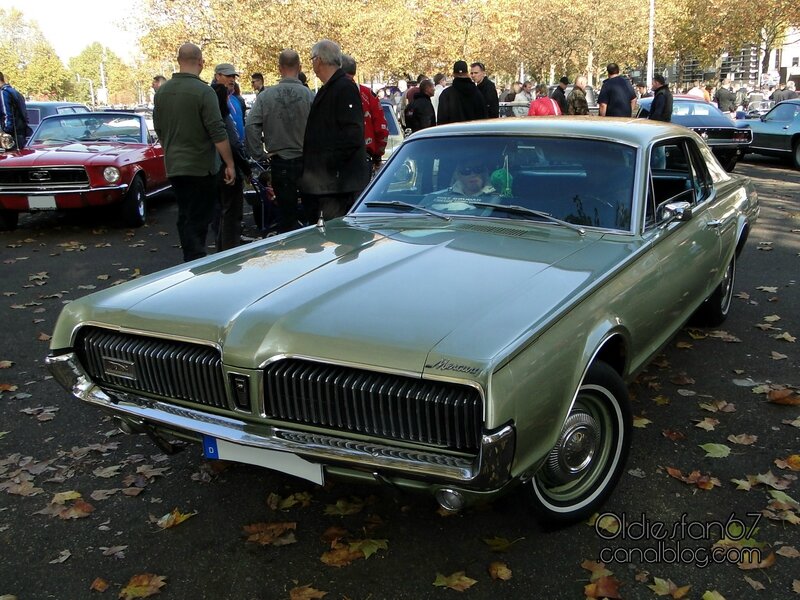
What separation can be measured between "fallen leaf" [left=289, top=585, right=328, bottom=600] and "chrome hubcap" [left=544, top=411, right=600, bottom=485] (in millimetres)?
994

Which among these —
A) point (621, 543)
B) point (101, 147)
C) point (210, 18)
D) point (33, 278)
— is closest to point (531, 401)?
point (621, 543)

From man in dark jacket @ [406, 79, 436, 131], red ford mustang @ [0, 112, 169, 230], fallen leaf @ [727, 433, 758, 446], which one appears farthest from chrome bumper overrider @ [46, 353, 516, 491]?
man in dark jacket @ [406, 79, 436, 131]

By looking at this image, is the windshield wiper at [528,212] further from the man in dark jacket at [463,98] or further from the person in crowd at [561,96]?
the person in crowd at [561,96]

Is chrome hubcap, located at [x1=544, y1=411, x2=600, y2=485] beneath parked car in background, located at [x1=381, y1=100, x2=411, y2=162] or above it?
beneath

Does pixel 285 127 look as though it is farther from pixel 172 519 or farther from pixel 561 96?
pixel 561 96

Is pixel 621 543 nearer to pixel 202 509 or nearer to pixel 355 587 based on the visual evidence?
pixel 355 587

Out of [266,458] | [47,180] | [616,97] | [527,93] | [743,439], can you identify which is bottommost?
[743,439]

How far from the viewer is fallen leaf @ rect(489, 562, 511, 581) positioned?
2897 millimetres

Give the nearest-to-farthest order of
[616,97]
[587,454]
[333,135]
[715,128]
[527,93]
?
[587,454]
[333,135]
[616,97]
[715,128]
[527,93]

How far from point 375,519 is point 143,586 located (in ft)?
3.21

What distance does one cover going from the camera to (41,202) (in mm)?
9688

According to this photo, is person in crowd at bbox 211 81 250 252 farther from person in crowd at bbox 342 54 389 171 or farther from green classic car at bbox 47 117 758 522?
green classic car at bbox 47 117 758 522

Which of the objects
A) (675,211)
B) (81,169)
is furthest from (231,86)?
(675,211)

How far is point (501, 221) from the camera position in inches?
159
